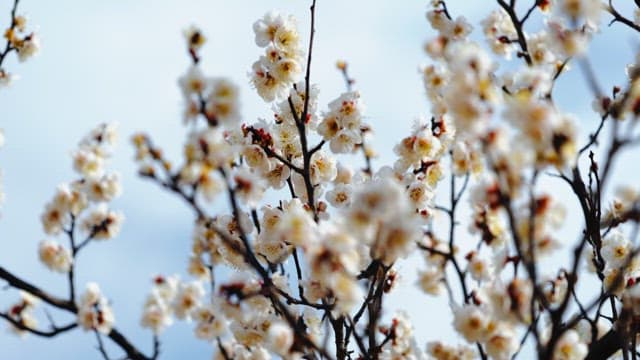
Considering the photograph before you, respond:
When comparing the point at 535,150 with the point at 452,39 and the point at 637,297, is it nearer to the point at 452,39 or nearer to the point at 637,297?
the point at 637,297

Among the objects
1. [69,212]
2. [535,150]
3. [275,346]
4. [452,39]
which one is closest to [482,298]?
[275,346]

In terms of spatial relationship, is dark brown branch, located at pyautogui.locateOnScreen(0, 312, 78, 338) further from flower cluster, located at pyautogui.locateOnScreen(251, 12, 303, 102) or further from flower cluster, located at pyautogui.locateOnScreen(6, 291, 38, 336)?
flower cluster, located at pyautogui.locateOnScreen(251, 12, 303, 102)

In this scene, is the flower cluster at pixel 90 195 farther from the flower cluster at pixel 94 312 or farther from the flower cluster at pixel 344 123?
the flower cluster at pixel 344 123

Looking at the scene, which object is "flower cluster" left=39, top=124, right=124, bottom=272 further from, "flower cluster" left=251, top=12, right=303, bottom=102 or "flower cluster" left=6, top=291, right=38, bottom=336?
"flower cluster" left=251, top=12, right=303, bottom=102

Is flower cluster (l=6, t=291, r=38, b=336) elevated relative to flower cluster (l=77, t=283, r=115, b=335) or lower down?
elevated

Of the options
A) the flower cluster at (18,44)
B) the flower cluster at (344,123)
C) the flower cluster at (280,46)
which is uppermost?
the flower cluster at (18,44)

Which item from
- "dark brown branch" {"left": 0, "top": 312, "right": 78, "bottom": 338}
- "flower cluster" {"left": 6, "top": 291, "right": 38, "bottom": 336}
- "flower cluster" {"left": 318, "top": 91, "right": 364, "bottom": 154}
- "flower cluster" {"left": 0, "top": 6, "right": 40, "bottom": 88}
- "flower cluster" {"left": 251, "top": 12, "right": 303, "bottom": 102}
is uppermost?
"flower cluster" {"left": 0, "top": 6, "right": 40, "bottom": 88}

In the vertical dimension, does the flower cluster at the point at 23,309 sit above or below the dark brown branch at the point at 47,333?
above

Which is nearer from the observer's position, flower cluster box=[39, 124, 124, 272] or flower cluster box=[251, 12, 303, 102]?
flower cluster box=[39, 124, 124, 272]

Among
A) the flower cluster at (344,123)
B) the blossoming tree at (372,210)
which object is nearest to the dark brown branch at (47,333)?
the blossoming tree at (372,210)

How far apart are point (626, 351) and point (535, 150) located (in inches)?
37.1

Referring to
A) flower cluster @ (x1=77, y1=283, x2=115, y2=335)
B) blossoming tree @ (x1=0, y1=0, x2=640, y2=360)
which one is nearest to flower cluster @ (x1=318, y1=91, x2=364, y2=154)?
blossoming tree @ (x1=0, y1=0, x2=640, y2=360)

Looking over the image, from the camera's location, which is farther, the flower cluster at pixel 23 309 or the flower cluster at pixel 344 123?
the flower cluster at pixel 344 123

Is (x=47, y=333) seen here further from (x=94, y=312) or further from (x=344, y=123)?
(x=344, y=123)
